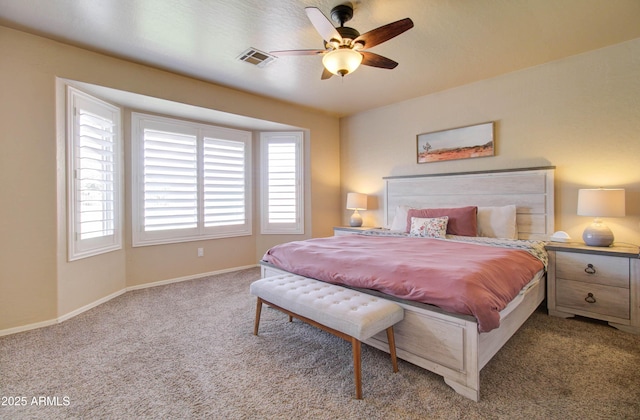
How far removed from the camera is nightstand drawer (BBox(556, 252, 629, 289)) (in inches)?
95.7

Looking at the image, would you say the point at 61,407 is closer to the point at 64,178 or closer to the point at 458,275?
the point at 64,178

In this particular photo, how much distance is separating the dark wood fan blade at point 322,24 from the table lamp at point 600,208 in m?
2.65

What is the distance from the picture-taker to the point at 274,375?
1.86 m

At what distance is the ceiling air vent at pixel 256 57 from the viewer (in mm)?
2911

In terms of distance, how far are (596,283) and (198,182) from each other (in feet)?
15.1

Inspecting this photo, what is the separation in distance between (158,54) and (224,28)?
940 millimetres

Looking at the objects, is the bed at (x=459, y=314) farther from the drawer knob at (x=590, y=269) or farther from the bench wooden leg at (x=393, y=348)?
the drawer knob at (x=590, y=269)

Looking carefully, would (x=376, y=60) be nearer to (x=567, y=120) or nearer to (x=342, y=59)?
(x=342, y=59)

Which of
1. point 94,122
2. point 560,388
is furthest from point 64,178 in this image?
point 560,388

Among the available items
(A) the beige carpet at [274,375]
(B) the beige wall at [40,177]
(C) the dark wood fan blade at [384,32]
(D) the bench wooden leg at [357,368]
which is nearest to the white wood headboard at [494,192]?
(A) the beige carpet at [274,375]

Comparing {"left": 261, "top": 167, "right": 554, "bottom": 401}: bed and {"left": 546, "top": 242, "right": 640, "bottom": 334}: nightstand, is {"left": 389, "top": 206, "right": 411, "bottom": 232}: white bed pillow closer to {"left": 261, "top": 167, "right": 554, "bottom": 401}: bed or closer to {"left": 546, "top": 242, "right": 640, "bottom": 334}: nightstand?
{"left": 261, "top": 167, "right": 554, "bottom": 401}: bed

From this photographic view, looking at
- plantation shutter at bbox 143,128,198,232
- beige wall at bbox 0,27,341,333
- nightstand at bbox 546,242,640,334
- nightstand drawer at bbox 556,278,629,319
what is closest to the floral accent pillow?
nightstand at bbox 546,242,640,334

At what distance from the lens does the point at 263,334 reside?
7.96 feet

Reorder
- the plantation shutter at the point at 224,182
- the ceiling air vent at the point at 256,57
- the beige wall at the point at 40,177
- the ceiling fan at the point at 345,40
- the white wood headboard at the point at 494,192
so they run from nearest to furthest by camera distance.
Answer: the ceiling fan at the point at 345,40, the beige wall at the point at 40,177, the ceiling air vent at the point at 256,57, the white wood headboard at the point at 494,192, the plantation shutter at the point at 224,182
